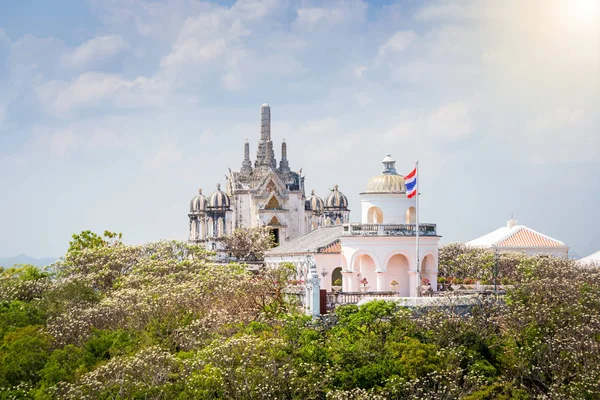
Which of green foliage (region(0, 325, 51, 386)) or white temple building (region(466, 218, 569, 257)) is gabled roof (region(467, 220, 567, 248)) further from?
green foliage (region(0, 325, 51, 386))

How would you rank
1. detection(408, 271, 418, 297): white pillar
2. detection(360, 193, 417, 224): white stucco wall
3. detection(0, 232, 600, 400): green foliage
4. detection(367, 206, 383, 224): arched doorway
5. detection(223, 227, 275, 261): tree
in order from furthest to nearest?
1. detection(223, 227, 275, 261): tree
2. detection(367, 206, 383, 224): arched doorway
3. detection(360, 193, 417, 224): white stucco wall
4. detection(408, 271, 418, 297): white pillar
5. detection(0, 232, 600, 400): green foliage

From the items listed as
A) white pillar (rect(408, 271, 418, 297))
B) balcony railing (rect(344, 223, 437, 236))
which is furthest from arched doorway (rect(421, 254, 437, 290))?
white pillar (rect(408, 271, 418, 297))

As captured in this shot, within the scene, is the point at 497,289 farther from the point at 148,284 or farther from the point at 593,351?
the point at 148,284

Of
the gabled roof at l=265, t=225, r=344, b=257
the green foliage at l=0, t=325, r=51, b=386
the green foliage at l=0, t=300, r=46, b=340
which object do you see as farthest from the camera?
the gabled roof at l=265, t=225, r=344, b=257

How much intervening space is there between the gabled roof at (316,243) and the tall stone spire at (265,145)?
65.0 ft

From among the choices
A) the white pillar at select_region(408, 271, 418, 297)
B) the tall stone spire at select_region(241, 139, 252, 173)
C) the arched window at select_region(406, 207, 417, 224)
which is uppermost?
the tall stone spire at select_region(241, 139, 252, 173)

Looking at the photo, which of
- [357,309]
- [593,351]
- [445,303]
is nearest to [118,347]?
[357,309]

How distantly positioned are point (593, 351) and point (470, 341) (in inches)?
221

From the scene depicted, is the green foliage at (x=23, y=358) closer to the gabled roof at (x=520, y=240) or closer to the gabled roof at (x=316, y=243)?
the gabled roof at (x=316, y=243)

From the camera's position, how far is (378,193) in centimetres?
5888

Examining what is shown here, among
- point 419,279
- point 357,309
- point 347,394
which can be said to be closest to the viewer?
point 347,394

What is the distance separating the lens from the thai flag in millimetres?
56469

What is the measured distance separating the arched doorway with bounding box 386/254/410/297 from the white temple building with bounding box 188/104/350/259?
3377 centimetres

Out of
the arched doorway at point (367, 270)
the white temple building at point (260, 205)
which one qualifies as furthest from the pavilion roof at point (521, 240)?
the arched doorway at point (367, 270)
